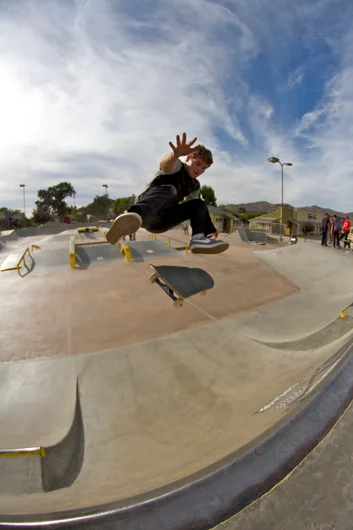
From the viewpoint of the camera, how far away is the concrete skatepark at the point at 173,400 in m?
1.47

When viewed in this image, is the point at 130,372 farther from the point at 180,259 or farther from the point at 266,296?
the point at 180,259

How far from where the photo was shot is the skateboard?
4.44 m

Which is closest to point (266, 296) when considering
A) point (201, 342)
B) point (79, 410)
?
point (201, 342)

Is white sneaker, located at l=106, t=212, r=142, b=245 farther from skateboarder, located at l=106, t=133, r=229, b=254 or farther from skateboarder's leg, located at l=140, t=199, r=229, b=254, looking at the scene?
skateboarder's leg, located at l=140, t=199, r=229, b=254

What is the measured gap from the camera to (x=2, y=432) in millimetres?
3639

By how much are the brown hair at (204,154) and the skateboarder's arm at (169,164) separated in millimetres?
267

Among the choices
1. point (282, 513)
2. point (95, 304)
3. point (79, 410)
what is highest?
point (282, 513)

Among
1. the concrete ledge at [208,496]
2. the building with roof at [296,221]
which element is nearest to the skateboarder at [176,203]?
the concrete ledge at [208,496]

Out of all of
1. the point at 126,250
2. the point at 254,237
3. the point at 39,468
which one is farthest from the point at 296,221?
the point at 39,468

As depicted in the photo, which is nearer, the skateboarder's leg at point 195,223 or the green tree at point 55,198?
the skateboarder's leg at point 195,223

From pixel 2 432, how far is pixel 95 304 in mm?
4923

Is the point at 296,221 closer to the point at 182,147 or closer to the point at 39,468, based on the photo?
the point at 182,147

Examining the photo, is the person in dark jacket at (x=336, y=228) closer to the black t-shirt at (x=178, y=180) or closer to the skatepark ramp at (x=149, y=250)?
the skatepark ramp at (x=149, y=250)

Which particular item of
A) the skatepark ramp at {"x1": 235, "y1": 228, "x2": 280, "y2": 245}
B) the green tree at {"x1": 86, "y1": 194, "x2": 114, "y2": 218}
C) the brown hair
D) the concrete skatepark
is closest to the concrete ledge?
the concrete skatepark
